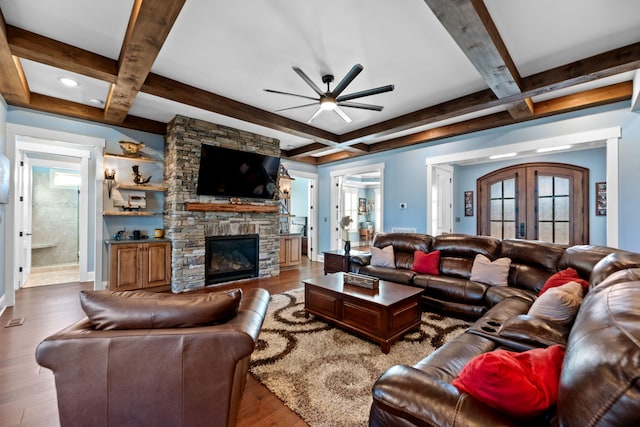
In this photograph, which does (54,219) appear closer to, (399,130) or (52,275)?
(52,275)

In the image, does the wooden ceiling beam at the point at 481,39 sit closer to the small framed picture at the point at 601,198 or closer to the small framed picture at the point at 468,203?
the small framed picture at the point at 601,198

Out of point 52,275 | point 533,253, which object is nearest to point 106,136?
point 52,275

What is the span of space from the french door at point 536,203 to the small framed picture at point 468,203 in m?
0.18

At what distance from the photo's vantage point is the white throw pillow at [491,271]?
125 inches

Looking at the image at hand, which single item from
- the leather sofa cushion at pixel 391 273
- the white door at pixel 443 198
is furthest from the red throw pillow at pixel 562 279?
the white door at pixel 443 198

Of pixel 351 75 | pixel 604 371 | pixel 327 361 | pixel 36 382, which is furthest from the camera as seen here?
pixel 351 75

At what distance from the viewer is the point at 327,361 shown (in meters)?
2.32

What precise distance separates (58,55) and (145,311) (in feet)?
8.89

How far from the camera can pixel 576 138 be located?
3.74 metres

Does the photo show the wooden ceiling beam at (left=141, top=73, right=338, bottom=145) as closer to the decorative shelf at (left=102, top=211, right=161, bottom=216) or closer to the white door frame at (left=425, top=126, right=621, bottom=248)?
the decorative shelf at (left=102, top=211, right=161, bottom=216)

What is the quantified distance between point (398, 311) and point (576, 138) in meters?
3.50

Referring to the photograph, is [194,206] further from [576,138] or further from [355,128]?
[576,138]

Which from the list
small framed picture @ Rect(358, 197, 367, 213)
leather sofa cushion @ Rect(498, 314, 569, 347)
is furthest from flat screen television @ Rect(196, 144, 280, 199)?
small framed picture @ Rect(358, 197, 367, 213)

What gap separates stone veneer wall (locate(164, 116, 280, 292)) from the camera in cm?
441
